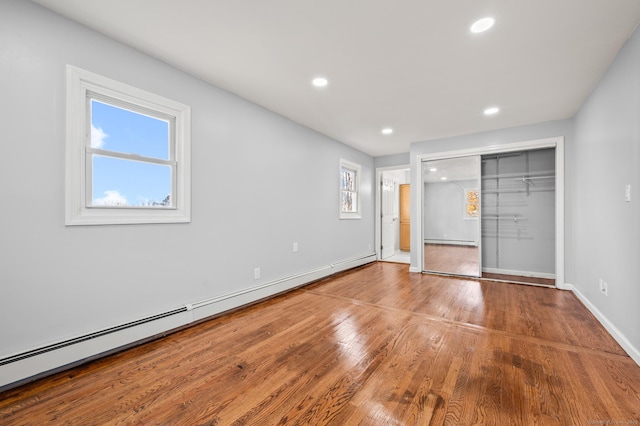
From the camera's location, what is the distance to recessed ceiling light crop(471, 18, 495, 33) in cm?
202

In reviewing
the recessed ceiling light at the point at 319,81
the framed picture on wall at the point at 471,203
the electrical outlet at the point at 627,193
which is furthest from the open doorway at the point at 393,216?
the electrical outlet at the point at 627,193

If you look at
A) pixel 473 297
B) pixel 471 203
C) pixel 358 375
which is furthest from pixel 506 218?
pixel 358 375

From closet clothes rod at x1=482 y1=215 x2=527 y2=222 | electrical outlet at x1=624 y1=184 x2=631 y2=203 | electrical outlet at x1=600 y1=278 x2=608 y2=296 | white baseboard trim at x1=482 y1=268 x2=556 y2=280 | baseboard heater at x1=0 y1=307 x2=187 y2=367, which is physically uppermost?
electrical outlet at x1=624 y1=184 x2=631 y2=203

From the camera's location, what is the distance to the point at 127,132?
7.88 ft

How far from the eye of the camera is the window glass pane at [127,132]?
87.6 inches

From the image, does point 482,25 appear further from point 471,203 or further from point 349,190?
point 349,190

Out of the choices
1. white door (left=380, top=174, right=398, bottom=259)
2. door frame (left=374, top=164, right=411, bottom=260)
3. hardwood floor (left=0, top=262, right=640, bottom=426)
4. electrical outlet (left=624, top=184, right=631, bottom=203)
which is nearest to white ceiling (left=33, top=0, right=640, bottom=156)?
electrical outlet (left=624, top=184, right=631, bottom=203)

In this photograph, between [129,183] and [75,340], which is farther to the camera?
[129,183]

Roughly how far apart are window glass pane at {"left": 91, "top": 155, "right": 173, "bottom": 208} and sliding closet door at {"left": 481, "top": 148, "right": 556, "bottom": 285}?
5.22 metres

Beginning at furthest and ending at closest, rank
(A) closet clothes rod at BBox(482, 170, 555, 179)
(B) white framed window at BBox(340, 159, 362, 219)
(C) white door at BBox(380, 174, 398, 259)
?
(C) white door at BBox(380, 174, 398, 259) < (B) white framed window at BBox(340, 159, 362, 219) < (A) closet clothes rod at BBox(482, 170, 555, 179)

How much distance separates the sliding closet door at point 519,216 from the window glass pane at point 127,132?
17.0ft

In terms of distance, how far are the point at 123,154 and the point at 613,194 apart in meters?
4.42

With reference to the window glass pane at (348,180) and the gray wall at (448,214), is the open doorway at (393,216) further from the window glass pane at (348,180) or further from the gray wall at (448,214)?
the gray wall at (448,214)

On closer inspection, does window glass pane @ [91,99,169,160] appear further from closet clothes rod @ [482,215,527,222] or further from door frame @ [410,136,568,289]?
closet clothes rod @ [482,215,527,222]
